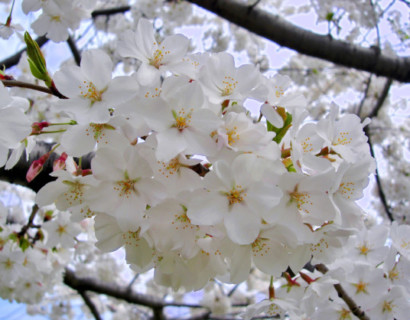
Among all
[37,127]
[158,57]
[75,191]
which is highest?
[158,57]

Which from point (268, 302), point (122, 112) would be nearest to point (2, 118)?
point (122, 112)

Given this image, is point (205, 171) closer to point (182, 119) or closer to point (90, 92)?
point (182, 119)

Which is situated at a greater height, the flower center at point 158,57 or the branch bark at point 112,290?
the flower center at point 158,57

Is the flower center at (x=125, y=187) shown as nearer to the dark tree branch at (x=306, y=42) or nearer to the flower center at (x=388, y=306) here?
the flower center at (x=388, y=306)

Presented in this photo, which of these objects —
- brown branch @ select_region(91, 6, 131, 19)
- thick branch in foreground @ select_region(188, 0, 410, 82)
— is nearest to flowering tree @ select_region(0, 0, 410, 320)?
thick branch in foreground @ select_region(188, 0, 410, 82)

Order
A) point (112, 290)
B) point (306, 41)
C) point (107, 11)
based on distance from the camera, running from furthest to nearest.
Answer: point (107, 11), point (112, 290), point (306, 41)

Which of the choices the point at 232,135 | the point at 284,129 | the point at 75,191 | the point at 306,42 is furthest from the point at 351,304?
the point at 306,42

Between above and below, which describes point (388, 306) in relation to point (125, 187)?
below

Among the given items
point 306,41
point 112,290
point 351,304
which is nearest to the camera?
point 351,304

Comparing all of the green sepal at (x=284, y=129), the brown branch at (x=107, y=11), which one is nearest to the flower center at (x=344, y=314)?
the green sepal at (x=284, y=129)
